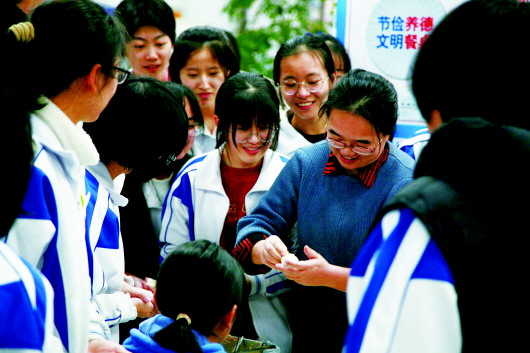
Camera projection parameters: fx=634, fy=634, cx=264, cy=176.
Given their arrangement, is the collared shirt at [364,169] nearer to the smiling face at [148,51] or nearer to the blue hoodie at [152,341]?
the blue hoodie at [152,341]

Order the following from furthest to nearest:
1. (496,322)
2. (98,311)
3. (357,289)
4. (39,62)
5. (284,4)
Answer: (284,4) → (98,311) → (39,62) → (357,289) → (496,322)

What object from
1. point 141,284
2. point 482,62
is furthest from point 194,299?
point 482,62

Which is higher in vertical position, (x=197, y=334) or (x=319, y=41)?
(x=319, y=41)

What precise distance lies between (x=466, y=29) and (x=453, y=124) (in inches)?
6.5

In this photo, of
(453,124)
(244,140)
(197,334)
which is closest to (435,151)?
(453,124)

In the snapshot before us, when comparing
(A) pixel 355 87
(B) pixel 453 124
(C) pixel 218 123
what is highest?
(B) pixel 453 124

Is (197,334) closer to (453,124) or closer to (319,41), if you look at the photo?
(453,124)

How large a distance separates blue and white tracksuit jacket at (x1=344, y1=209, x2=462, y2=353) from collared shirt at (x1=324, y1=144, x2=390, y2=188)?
3.44 feet

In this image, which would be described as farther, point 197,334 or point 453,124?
point 197,334

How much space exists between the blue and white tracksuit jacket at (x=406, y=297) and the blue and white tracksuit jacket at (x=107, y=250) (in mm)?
892

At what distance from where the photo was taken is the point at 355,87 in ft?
6.91

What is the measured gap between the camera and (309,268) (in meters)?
1.96

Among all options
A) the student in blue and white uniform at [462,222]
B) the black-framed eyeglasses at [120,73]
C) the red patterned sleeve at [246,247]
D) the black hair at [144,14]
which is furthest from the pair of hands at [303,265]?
the black hair at [144,14]

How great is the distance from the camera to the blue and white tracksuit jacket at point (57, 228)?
4.42ft
